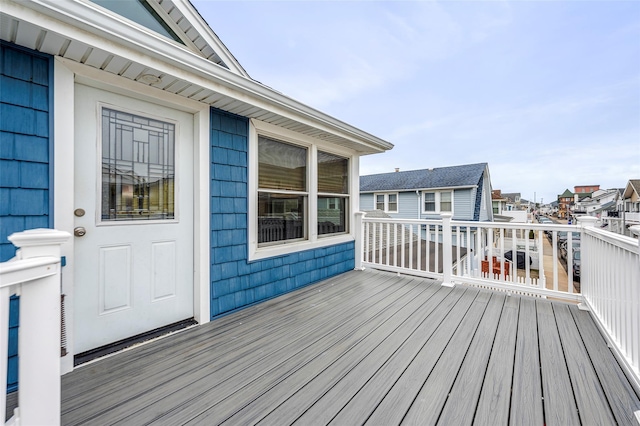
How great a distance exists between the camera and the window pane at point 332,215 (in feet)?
12.8

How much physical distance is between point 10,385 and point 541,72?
11290 millimetres

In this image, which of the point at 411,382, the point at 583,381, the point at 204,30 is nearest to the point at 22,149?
the point at 204,30

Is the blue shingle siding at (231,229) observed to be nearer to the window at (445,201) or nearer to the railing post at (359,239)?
the railing post at (359,239)

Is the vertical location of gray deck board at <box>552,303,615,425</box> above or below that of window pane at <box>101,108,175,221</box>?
below

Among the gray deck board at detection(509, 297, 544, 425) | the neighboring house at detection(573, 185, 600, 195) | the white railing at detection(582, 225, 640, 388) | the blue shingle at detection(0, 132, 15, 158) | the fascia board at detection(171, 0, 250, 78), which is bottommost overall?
the gray deck board at detection(509, 297, 544, 425)

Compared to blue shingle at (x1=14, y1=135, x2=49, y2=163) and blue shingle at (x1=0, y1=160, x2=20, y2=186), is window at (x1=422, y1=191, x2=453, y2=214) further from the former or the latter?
blue shingle at (x1=0, y1=160, x2=20, y2=186)

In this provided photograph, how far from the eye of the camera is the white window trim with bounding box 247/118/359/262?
115 inches

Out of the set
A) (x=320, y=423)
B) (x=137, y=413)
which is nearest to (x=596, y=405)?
(x=320, y=423)

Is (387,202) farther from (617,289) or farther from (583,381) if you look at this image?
(583,381)

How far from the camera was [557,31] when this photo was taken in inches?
224

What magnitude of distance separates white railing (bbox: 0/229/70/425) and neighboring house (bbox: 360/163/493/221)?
43.3 ft

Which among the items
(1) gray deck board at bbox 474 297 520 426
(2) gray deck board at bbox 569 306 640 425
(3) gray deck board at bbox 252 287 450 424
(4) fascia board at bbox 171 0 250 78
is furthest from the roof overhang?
(2) gray deck board at bbox 569 306 640 425

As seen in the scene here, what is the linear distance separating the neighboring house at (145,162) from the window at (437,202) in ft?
38.5

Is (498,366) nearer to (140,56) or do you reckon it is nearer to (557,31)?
(140,56)
